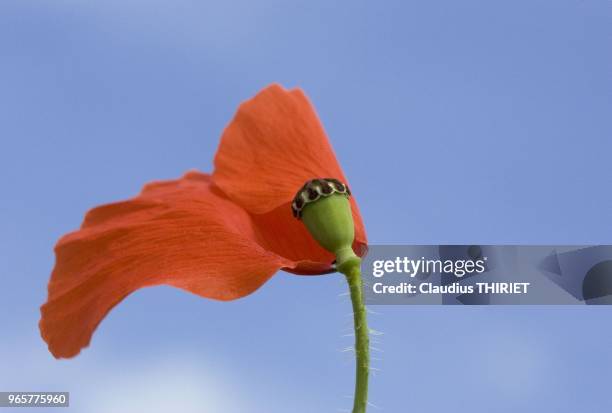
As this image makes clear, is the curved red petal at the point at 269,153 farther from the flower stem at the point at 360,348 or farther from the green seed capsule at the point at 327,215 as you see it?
the flower stem at the point at 360,348

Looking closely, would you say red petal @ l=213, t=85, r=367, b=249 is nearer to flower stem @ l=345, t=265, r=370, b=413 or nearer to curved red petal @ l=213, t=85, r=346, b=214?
curved red petal @ l=213, t=85, r=346, b=214

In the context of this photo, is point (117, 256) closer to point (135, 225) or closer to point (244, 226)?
point (135, 225)

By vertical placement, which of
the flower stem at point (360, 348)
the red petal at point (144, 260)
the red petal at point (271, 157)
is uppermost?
the red petal at point (271, 157)

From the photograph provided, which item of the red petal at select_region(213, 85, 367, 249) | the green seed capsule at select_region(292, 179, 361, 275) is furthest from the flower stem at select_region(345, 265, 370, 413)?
the red petal at select_region(213, 85, 367, 249)

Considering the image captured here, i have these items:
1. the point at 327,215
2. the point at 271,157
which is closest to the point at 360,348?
the point at 327,215

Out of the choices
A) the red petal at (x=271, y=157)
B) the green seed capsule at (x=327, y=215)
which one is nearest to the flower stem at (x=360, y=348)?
the green seed capsule at (x=327, y=215)

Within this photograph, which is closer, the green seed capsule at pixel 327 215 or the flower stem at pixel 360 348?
the flower stem at pixel 360 348
